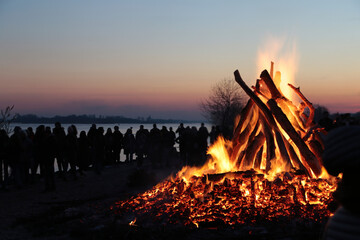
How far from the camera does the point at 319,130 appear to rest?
27.3 ft

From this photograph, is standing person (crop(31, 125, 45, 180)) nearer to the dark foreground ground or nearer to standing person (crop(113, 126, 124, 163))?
the dark foreground ground

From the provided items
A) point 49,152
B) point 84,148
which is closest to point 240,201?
point 49,152

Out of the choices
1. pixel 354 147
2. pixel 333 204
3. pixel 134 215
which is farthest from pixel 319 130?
pixel 354 147

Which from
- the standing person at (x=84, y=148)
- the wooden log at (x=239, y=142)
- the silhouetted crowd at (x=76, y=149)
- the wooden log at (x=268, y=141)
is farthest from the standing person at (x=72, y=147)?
the wooden log at (x=268, y=141)

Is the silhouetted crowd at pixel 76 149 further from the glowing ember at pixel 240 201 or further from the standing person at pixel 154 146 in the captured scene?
the glowing ember at pixel 240 201

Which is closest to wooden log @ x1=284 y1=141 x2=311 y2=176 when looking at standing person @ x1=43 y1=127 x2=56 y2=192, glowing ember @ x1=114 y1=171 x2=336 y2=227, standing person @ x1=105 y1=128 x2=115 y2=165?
glowing ember @ x1=114 y1=171 x2=336 y2=227

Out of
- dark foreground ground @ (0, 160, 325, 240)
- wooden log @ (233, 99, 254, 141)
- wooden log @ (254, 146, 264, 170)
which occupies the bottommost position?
dark foreground ground @ (0, 160, 325, 240)

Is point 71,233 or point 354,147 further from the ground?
point 354,147

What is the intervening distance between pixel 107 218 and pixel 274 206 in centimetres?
359

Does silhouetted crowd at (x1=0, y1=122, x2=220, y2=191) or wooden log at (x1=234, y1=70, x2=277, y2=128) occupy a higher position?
wooden log at (x1=234, y1=70, x2=277, y2=128)

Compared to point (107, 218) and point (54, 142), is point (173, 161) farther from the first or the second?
point (107, 218)

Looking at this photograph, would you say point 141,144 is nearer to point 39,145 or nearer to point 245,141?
point 39,145

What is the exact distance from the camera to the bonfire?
725cm

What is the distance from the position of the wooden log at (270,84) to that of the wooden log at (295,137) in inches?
20.8
